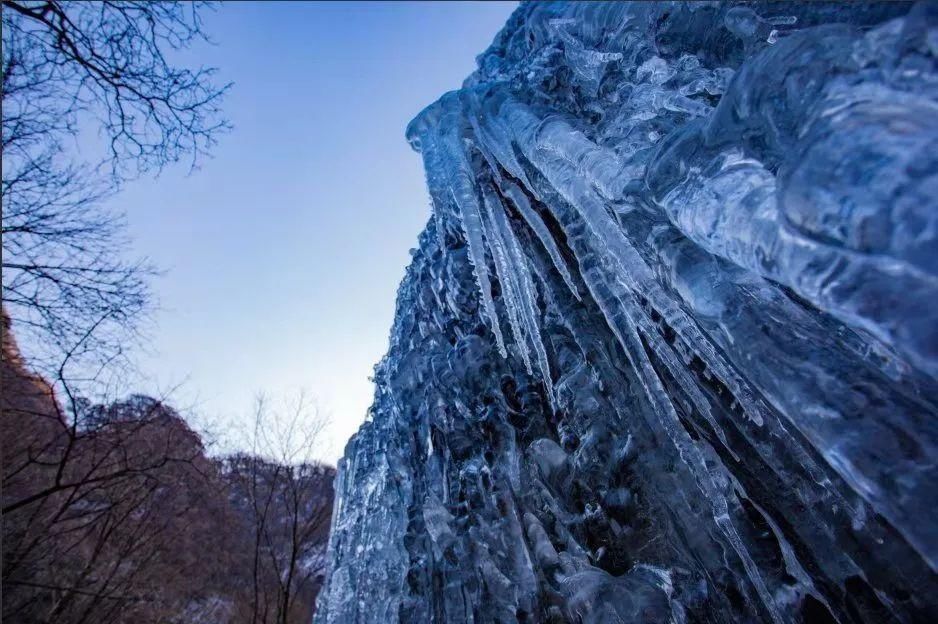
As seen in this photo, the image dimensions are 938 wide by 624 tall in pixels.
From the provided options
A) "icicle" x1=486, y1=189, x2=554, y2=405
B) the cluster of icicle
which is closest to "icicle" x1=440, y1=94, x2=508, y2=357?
"icicle" x1=486, y1=189, x2=554, y2=405

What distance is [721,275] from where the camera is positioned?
42.6 inches

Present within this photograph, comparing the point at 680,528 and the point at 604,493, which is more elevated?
the point at 604,493

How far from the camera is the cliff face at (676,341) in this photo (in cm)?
67

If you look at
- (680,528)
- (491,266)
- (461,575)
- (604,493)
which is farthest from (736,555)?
(491,266)

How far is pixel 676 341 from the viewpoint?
1.88 meters

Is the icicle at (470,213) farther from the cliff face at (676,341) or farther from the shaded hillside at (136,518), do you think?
the shaded hillside at (136,518)

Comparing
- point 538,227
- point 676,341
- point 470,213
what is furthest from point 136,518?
point 676,341

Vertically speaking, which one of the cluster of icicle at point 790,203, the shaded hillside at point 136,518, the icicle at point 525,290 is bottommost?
the cluster of icicle at point 790,203

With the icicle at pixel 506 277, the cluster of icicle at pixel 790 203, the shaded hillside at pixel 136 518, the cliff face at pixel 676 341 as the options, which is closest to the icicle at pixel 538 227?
the cliff face at pixel 676 341

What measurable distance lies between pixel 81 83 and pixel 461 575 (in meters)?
4.98

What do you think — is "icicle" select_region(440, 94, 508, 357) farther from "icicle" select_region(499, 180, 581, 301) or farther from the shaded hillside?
the shaded hillside

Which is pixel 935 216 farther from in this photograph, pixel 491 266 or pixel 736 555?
pixel 491 266

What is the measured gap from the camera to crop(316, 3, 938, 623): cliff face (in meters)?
0.67

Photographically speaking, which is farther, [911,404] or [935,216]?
[911,404]
